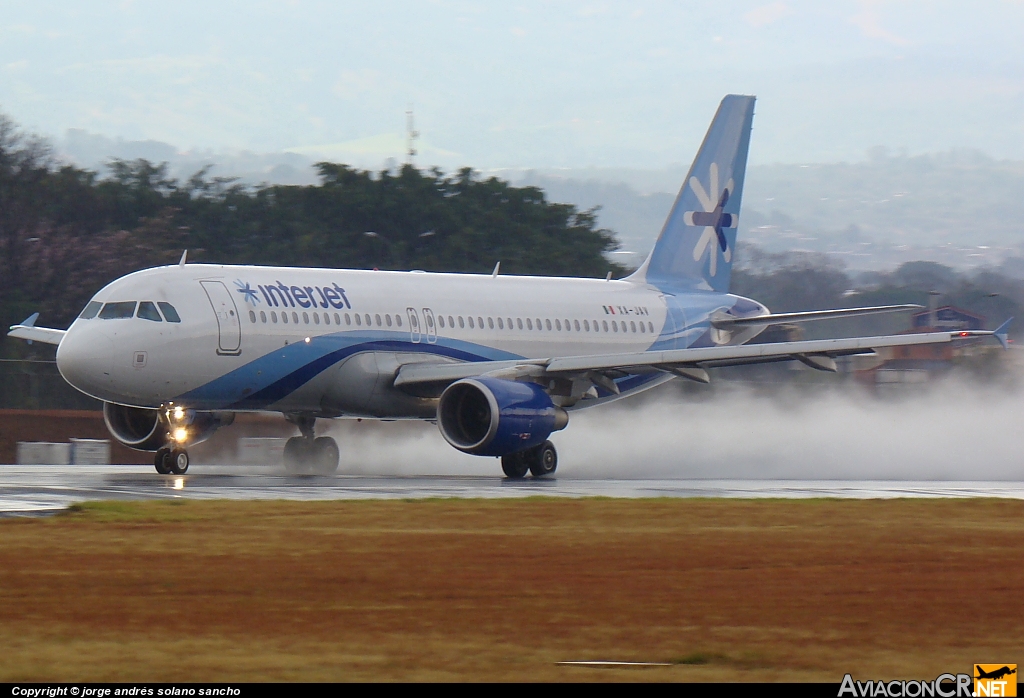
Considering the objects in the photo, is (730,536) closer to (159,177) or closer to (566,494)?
(566,494)

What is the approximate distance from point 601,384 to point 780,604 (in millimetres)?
17925

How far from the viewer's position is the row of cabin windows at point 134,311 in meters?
26.5

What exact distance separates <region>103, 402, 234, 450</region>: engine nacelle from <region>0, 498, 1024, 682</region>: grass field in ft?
31.5

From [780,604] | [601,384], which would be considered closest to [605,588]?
[780,604]

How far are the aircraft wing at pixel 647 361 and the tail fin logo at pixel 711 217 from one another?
8.96 metres

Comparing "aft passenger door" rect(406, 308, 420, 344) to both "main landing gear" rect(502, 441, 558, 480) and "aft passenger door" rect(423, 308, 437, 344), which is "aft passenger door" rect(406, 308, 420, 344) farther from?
"main landing gear" rect(502, 441, 558, 480)

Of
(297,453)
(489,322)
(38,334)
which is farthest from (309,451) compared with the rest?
(38,334)

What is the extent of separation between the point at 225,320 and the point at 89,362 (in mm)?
2659

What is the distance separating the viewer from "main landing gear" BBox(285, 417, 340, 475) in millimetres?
30516

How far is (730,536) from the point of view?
16562 mm

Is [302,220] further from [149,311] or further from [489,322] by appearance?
[149,311]

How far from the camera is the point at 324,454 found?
30.7 meters

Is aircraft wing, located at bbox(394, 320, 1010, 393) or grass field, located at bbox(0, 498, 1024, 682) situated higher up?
aircraft wing, located at bbox(394, 320, 1010, 393)

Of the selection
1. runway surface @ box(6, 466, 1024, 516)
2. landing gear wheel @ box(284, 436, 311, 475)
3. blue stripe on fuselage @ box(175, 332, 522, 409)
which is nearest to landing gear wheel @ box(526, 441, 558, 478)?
runway surface @ box(6, 466, 1024, 516)
